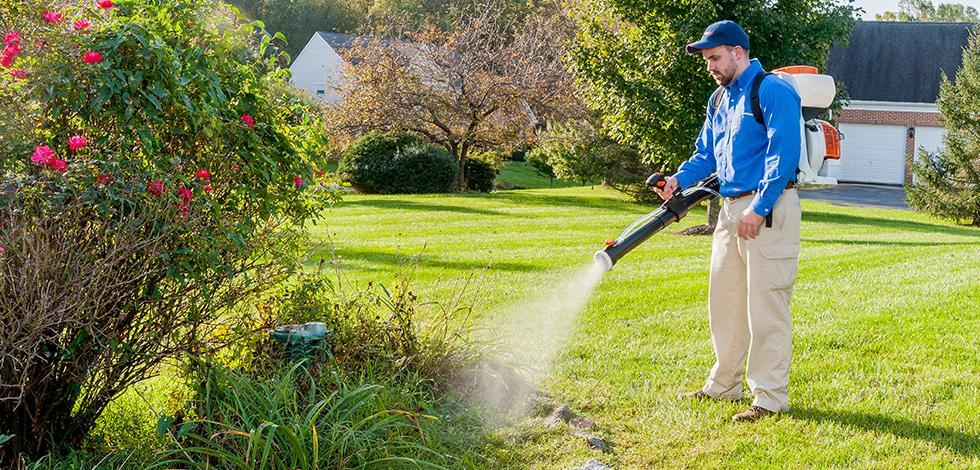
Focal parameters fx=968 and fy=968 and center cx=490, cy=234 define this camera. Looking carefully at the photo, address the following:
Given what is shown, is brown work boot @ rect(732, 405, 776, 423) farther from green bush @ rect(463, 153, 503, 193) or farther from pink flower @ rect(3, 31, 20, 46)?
green bush @ rect(463, 153, 503, 193)

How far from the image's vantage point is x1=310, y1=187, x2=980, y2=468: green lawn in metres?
4.59

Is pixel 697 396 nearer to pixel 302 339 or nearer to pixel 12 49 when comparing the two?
pixel 302 339

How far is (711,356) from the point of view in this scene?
626 centimetres

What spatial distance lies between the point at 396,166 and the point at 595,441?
62.4 ft

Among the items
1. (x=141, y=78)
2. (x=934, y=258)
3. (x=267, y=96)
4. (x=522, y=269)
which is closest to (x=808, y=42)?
(x=934, y=258)

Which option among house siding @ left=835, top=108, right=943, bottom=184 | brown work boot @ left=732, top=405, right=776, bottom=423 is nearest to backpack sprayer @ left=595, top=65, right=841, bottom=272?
brown work boot @ left=732, top=405, right=776, bottom=423

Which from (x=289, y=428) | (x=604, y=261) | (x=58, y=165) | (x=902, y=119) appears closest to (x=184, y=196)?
(x=58, y=165)

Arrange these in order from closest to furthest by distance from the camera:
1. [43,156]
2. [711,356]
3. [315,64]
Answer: [43,156] → [711,356] → [315,64]

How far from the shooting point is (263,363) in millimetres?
4742

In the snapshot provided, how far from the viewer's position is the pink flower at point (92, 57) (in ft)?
12.2

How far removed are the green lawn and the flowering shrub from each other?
4.87 ft

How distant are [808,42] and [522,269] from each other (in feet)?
21.9

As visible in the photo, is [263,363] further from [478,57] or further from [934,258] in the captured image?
[478,57]

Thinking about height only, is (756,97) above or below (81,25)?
below
